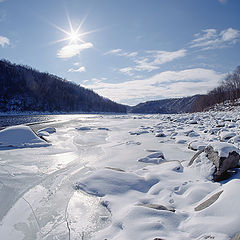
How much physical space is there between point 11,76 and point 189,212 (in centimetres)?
10573

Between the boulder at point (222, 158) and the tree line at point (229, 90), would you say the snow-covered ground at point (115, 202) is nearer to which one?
the boulder at point (222, 158)

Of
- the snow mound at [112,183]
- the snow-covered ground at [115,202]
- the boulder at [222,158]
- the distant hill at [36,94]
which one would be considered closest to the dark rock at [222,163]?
the boulder at [222,158]

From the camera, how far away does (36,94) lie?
284ft

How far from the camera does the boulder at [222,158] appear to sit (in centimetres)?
340

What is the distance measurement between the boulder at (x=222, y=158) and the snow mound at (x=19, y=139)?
23.4ft

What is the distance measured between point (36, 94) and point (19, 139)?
291 feet

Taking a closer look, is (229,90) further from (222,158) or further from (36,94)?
(36,94)

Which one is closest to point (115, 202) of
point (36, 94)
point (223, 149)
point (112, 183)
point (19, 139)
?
point (112, 183)

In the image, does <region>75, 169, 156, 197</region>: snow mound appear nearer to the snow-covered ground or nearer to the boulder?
the snow-covered ground

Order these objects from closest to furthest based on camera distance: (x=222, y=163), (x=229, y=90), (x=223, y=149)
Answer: (x=222, y=163), (x=223, y=149), (x=229, y=90)

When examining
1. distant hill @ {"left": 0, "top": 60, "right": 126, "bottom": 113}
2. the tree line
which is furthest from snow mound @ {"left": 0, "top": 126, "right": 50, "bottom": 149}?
distant hill @ {"left": 0, "top": 60, "right": 126, "bottom": 113}

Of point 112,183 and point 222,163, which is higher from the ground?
point 222,163

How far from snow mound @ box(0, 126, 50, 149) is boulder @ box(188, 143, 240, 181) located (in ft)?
23.4

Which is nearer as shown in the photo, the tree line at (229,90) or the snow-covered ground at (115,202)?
the snow-covered ground at (115,202)
